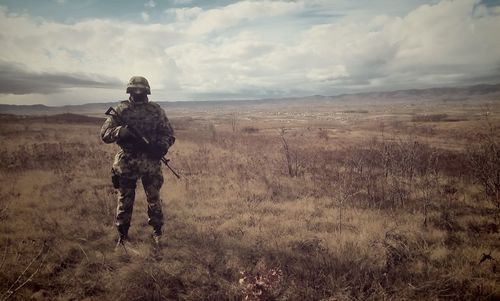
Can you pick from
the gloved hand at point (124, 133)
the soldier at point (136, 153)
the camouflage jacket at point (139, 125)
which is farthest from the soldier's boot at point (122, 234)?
the gloved hand at point (124, 133)

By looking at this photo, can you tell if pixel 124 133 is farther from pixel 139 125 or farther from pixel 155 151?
pixel 155 151

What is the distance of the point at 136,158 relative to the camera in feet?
18.4

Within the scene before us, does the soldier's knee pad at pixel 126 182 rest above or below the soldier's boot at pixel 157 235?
above

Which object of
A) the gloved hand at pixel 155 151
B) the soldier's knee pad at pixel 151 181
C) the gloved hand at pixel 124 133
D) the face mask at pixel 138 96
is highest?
the face mask at pixel 138 96

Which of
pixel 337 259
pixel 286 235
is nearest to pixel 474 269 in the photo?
pixel 337 259

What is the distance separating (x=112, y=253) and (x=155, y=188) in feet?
4.05

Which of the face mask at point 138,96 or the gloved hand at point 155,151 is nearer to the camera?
the face mask at point 138,96

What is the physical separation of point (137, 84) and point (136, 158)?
126 centimetres

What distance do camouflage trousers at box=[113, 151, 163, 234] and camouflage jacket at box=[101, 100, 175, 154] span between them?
7.2 inches

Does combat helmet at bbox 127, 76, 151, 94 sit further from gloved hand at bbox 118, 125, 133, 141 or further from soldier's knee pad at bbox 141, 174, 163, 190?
soldier's knee pad at bbox 141, 174, 163, 190

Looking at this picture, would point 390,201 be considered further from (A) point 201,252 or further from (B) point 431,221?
(A) point 201,252

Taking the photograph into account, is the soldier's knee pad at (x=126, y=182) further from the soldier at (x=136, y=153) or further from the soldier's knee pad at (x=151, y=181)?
the soldier's knee pad at (x=151, y=181)

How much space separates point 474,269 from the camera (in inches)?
179

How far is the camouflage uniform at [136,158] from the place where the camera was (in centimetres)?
550
